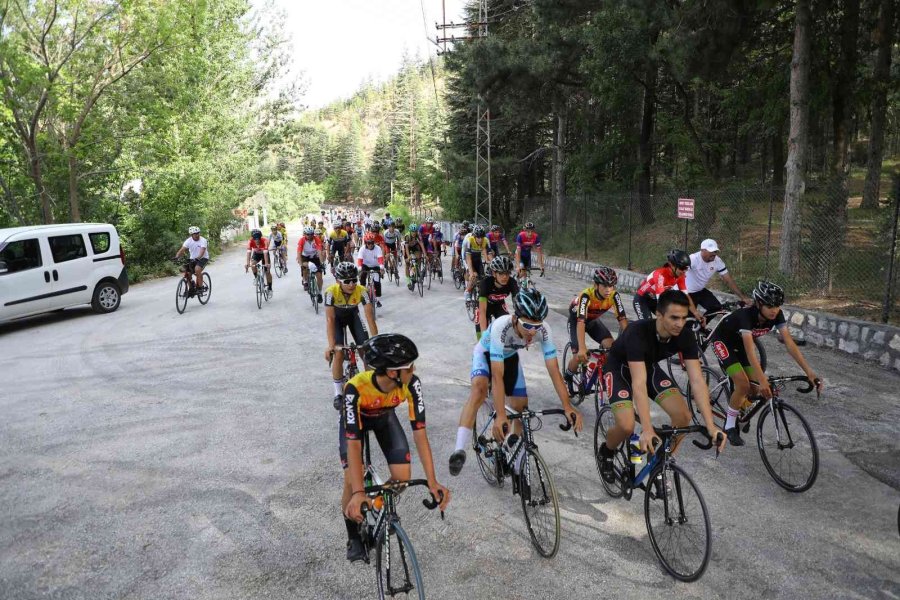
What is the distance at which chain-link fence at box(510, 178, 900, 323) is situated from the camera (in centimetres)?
1105

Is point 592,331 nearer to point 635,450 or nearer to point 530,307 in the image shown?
point 635,450

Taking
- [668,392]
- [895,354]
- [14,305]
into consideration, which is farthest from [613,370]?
[14,305]

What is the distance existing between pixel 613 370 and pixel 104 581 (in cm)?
402

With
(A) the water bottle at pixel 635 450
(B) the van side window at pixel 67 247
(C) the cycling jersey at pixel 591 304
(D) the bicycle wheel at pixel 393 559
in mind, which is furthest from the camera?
(B) the van side window at pixel 67 247

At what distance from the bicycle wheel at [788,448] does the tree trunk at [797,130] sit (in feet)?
28.0

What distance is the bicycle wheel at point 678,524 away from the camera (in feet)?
12.8

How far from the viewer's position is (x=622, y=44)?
18.5 m

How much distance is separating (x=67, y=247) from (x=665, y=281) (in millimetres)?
13295

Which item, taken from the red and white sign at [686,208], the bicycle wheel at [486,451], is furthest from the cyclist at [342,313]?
the red and white sign at [686,208]

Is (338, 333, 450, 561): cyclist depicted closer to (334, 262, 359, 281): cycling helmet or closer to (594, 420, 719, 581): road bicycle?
(594, 420, 719, 581): road bicycle

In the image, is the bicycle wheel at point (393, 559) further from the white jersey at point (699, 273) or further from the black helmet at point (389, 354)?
the white jersey at point (699, 273)

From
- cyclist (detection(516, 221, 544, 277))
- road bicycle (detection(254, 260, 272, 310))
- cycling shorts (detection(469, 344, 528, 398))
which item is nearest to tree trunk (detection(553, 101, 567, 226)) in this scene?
cyclist (detection(516, 221, 544, 277))

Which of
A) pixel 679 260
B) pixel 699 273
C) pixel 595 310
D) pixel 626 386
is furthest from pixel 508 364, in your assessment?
pixel 699 273

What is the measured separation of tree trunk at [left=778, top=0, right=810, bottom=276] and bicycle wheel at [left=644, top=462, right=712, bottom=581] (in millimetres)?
10404
